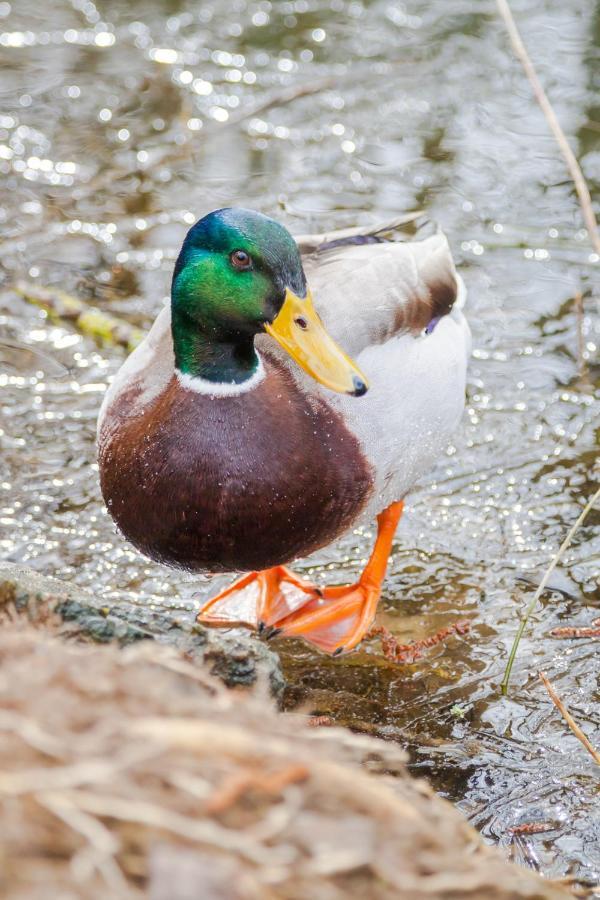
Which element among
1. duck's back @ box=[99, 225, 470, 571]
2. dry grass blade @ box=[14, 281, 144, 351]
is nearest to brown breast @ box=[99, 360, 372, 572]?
duck's back @ box=[99, 225, 470, 571]

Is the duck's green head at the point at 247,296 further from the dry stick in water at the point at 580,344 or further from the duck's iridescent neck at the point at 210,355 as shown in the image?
the dry stick in water at the point at 580,344

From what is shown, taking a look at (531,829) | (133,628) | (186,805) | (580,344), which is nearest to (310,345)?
(133,628)

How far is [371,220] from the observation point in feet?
19.6

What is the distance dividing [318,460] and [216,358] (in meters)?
0.39

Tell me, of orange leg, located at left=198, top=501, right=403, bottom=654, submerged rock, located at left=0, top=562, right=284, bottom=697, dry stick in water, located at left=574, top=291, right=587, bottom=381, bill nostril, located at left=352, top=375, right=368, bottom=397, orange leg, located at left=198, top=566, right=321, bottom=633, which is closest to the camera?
submerged rock, located at left=0, top=562, right=284, bottom=697

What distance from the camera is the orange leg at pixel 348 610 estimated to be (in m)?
3.77

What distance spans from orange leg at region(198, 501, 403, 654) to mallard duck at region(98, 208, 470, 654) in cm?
1

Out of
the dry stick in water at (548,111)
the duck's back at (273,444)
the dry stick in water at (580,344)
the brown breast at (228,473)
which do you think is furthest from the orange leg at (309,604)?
the dry stick in water at (548,111)

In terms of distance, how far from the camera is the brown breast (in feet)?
10.6

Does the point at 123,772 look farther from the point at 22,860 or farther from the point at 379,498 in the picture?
the point at 379,498

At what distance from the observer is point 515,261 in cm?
577

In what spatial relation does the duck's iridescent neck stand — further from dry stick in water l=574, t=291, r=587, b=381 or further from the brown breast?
dry stick in water l=574, t=291, r=587, b=381

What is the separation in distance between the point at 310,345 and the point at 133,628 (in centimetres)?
90

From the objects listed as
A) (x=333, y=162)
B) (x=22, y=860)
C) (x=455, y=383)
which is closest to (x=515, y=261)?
(x=333, y=162)
